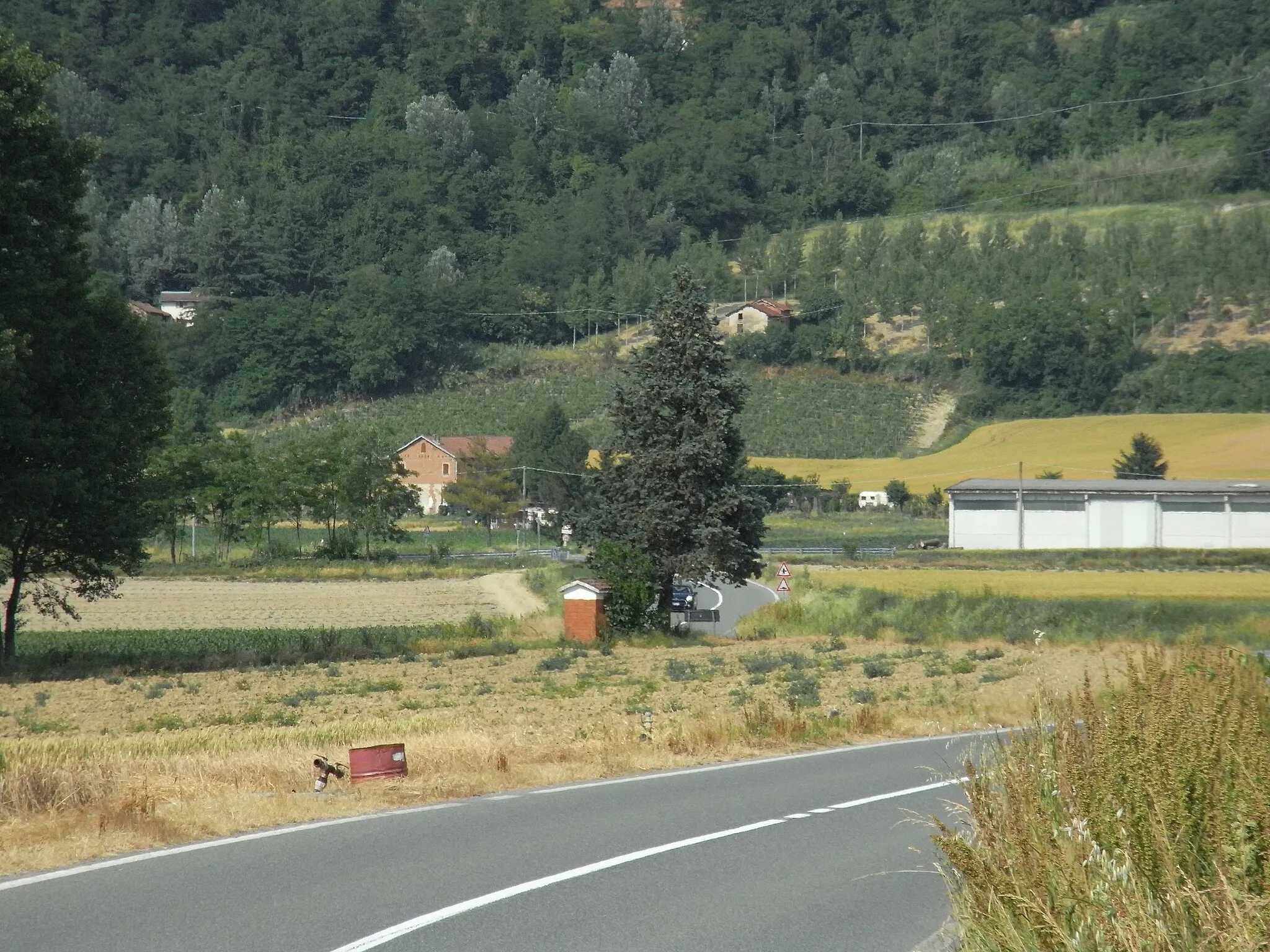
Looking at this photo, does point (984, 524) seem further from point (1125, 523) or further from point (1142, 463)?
point (1142, 463)

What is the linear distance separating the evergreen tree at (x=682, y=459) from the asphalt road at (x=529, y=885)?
32561mm

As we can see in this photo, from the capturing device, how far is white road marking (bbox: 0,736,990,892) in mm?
10102

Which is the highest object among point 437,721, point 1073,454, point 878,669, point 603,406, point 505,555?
point 603,406

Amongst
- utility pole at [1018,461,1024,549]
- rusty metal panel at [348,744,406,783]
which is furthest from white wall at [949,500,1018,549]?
rusty metal panel at [348,744,406,783]

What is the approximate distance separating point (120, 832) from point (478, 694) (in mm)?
16606

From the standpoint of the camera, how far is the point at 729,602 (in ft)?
208

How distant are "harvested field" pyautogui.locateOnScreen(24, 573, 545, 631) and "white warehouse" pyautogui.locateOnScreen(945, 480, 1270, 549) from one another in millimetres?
27411

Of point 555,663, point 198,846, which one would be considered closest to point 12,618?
point 555,663

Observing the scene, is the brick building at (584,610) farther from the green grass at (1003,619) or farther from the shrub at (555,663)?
the shrub at (555,663)

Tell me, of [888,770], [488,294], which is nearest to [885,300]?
[488,294]

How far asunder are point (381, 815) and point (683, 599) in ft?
148

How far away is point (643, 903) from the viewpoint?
370 inches

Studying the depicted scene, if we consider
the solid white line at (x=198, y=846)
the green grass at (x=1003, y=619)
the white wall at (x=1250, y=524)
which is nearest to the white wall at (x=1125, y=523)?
the white wall at (x=1250, y=524)

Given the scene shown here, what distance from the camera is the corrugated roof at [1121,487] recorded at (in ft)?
272
